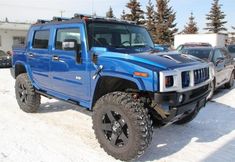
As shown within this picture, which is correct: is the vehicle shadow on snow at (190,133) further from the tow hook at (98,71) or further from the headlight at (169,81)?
the tow hook at (98,71)

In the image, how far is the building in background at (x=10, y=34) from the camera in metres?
30.0

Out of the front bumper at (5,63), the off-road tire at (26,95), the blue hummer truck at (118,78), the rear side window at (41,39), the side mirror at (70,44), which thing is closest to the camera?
the blue hummer truck at (118,78)

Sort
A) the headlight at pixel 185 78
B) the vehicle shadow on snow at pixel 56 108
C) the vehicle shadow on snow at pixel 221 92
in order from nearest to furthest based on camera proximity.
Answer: the headlight at pixel 185 78, the vehicle shadow on snow at pixel 56 108, the vehicle shadow on snow at pixel 221 92

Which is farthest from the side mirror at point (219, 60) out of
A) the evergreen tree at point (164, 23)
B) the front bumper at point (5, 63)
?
the evergreen tree at point (164, 23)

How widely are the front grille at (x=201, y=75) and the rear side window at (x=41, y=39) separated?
309 cm

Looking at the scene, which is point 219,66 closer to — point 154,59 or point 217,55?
point 217,55

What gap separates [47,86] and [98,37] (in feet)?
5.76

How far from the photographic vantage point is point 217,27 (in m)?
51.3

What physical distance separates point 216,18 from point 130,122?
51.4 m

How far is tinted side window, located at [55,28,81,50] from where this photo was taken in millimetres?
4883

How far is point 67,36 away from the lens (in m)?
5.20

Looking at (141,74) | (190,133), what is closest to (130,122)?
(141,74)

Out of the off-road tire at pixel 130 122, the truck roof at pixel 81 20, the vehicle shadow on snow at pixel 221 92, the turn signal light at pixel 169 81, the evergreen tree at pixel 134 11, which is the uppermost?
the evergreen tree at pixel 134 11

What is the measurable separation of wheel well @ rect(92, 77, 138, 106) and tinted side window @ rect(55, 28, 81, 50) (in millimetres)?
812
